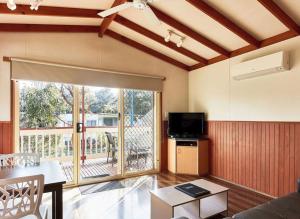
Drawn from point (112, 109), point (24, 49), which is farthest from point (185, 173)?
point (24, 49)

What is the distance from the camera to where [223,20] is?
2.76m

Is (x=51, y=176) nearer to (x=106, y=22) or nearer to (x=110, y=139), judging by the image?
(x=110, y=139)

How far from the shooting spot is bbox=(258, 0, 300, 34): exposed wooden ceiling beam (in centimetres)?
229

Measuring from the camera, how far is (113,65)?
3.83 m

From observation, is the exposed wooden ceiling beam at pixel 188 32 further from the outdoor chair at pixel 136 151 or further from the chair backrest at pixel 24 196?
the chair backrest at pixel 24 196

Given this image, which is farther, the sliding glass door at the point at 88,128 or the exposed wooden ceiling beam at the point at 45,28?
the sliding glass door at the point at 88,128

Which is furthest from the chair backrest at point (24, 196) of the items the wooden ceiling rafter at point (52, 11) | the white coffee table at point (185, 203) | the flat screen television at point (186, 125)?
the flat screen television at point (186, 125)

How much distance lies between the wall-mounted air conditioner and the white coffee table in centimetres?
177

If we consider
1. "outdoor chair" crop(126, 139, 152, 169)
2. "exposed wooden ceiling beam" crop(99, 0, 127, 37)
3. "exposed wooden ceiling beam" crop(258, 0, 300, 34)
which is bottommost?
"outdoor chair" crop(126, 139, 152, 169)

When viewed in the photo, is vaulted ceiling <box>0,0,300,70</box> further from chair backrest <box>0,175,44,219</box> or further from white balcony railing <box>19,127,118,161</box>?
chair backrest <box>0,175,44,219</box>

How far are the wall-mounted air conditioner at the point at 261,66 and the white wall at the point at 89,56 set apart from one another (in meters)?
1.39

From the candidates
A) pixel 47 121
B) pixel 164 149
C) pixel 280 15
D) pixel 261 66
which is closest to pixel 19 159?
pixel 47 121

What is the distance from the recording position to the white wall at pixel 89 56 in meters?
3.00

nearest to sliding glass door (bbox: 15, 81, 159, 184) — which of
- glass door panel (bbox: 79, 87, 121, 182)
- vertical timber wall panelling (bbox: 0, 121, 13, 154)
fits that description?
glass door panel (bbox: 79, 87, 121, 182)
